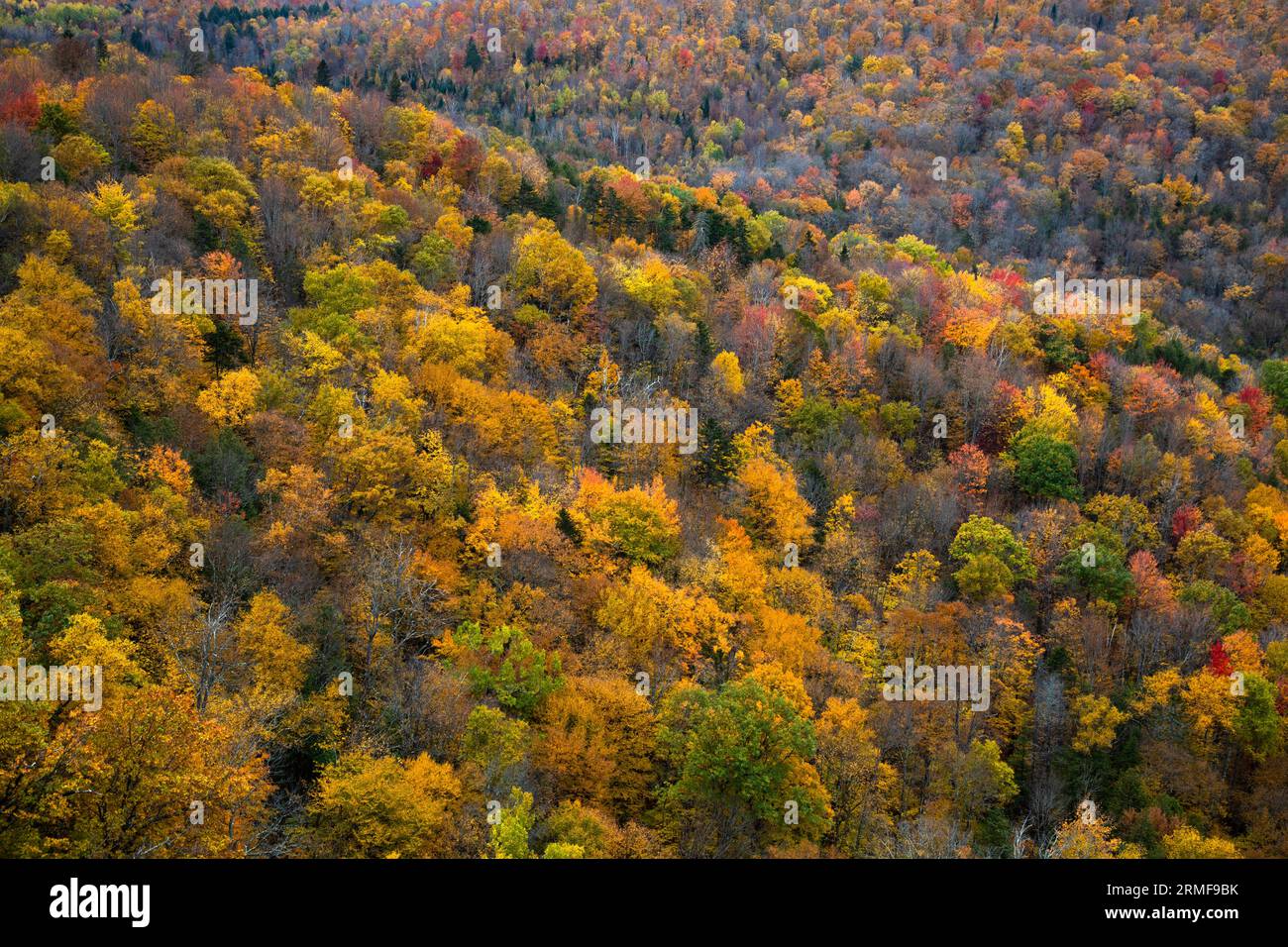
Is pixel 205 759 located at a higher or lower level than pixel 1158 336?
lower

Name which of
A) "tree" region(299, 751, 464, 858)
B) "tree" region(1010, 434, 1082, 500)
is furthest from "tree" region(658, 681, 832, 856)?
"tree" region(1010, 434, 1082, 500)

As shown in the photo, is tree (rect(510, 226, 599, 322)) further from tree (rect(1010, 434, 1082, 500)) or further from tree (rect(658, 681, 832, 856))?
tree (rect(658, 681, 832, 856))

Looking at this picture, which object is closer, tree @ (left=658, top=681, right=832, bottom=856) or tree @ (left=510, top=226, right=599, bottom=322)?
tree @ (left=658, top=681, right=832, bottom=856)

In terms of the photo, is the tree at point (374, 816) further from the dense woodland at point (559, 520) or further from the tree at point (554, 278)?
the tree at point (554, 278)

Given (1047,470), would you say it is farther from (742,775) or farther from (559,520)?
(742,775)

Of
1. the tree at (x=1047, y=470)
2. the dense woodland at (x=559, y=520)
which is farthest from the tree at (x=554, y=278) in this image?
the tree at (x=1047, y=470)

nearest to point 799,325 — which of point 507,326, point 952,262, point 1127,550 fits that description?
point 507,326
